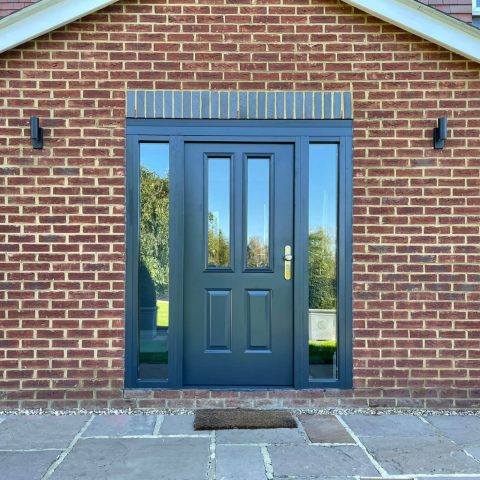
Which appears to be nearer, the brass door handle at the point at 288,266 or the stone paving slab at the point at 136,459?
the stone paving slab at the point at 136,459

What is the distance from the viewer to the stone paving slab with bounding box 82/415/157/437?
10.7 ft

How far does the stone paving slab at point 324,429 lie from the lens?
3.16 meters

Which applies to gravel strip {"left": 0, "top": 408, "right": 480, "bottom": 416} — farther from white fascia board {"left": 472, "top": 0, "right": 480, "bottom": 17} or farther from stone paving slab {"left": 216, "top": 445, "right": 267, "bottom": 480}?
white fascia board {"left": 472, "top": 0, "right": 480, "bottom": 17}

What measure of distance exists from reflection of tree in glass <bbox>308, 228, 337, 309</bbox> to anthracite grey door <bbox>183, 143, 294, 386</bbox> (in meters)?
0.19

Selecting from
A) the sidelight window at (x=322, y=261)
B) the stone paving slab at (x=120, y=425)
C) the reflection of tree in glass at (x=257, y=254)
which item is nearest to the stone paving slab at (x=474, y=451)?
the sidelight window at (x=322, y=261)

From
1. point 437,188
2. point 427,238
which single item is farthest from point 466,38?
point 427,238

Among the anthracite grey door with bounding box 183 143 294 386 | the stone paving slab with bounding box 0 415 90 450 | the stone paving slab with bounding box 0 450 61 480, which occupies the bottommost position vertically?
the stone paving slab with bounding box 0 415 90 450

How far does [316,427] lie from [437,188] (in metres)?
2.15

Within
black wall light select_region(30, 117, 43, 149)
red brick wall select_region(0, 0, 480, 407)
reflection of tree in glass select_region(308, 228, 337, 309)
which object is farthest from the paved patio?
black wall light select_region(30, 117, 43, 149)

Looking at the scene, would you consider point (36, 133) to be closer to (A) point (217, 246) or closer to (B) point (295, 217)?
(A) point (217, 246)

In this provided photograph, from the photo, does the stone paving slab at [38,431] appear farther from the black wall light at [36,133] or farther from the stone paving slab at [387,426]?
the black wall light at [36,133]

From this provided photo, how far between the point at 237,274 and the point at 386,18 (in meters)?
2.42

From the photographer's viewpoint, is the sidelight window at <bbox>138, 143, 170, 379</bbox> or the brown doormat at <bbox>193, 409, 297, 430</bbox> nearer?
the brown doormat at <bbox>193, 409, 297, 430</bbox>

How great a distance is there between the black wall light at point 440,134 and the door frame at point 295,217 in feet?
2.29
